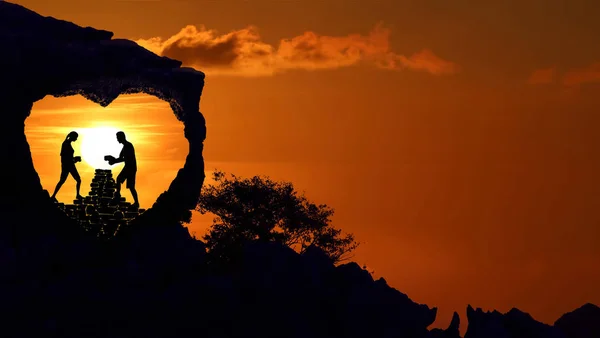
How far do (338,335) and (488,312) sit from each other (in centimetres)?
490

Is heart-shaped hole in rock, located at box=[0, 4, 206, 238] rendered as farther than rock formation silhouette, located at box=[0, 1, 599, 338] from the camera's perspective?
Yes

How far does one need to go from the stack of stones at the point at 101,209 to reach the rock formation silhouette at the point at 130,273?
3.3 inches

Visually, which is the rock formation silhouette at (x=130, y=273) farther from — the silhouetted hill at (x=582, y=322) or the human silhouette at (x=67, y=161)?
the silhouetted hill at (x=582, y=322)

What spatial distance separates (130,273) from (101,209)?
4.94m

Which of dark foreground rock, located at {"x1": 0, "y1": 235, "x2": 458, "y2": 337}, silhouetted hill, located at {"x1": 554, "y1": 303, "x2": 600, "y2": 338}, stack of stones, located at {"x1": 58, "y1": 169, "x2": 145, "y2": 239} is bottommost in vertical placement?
dark foreground rock, located at {"x1": 0, "y1": 235, "x2": 458, "y2": 337}

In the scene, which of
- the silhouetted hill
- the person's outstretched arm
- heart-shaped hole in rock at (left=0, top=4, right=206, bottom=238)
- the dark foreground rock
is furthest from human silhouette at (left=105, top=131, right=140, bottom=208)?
the silhouetted hill

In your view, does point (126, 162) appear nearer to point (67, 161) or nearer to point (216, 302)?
point (67, 161)

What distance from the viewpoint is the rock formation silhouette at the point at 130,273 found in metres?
35.5

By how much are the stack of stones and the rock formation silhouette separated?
8cm

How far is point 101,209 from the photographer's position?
4069 cm

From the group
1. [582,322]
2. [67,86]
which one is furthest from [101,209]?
[582,322]

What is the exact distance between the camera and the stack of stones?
40.6 meters

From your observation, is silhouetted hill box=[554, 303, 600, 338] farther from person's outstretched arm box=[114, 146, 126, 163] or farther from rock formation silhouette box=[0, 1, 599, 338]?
person's outstretched arm box=[114, 146, 126, 163]

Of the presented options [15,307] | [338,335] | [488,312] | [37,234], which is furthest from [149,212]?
[488,312]
